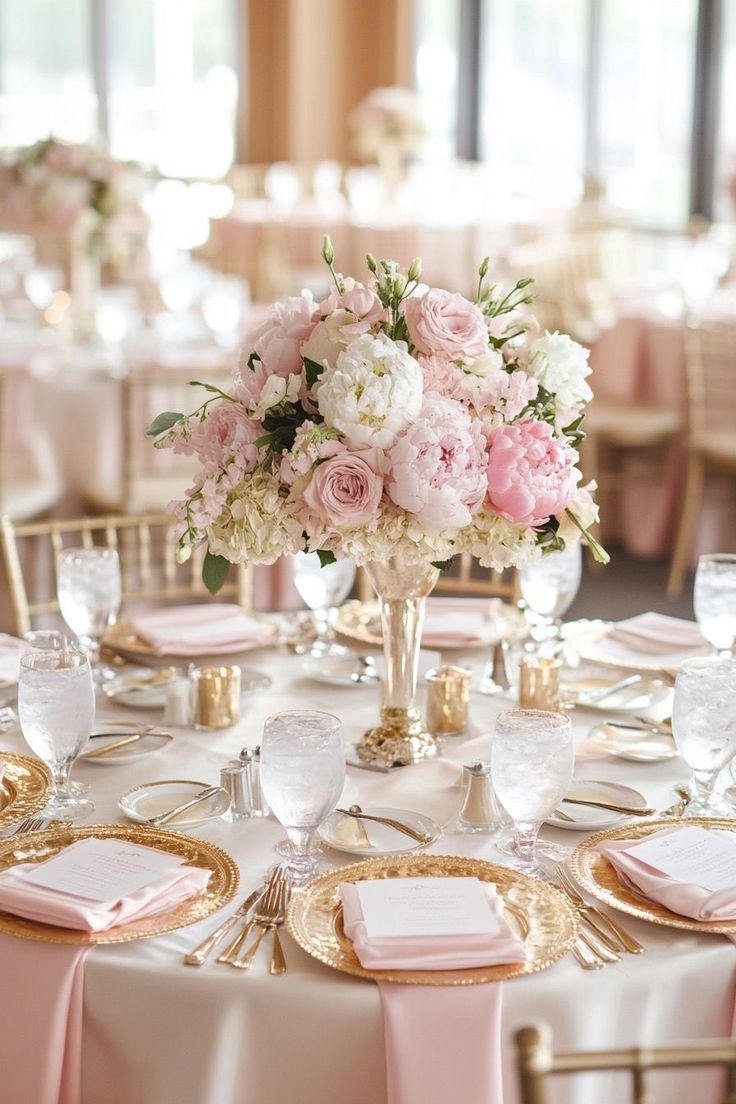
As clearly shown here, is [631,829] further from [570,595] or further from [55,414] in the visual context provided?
[55,414]

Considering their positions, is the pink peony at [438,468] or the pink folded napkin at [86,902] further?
the pink peony at [438,468]

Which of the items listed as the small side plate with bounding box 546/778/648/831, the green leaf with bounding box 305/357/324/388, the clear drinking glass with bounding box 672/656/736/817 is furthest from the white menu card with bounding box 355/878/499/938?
the green leaf with bounding box 305/357/324/388

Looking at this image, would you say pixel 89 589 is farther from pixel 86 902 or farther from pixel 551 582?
pixel 86 902

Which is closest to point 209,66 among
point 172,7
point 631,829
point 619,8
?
point 172,7

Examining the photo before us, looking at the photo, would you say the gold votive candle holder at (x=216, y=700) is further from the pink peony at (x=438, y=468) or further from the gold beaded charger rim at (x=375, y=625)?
the pink peony at (x=438, y=468)

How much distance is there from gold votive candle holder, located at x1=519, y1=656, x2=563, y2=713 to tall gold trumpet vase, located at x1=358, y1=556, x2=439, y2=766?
0.20 metres

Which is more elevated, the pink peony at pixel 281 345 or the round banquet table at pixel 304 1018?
the pink peony at pixel 281 345

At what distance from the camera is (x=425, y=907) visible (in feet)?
4.83

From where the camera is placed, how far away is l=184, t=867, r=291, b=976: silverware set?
4.62 feet

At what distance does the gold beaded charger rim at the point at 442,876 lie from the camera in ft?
4.52

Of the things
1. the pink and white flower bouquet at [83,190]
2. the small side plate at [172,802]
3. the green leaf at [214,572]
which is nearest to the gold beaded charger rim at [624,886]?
the small side plate at [172,802]

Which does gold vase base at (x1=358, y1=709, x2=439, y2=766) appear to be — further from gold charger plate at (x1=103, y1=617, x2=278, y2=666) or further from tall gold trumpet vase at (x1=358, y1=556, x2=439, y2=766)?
gold charger plate at (x1=103, y1=617, x2=278, y2=666)

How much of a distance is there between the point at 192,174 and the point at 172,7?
1257mm

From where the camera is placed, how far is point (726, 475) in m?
5.79
